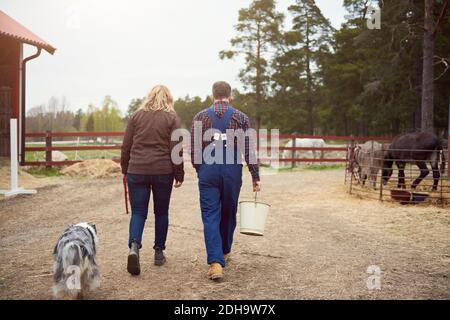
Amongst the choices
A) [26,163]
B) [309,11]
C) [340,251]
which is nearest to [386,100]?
[309,11]

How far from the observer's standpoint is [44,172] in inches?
502

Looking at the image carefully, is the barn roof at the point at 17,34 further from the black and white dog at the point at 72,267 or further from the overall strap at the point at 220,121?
the black and white dog at the point at 72,267

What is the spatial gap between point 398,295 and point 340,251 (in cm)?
144

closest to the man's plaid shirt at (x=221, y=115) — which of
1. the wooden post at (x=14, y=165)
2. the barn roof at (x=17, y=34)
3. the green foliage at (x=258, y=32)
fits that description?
the wooden post at (x=14, y=165)

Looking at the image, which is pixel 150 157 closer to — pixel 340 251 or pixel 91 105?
pixel 340 251

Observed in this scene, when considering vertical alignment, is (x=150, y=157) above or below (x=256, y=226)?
Result: above

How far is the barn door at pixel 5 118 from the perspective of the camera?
12125 millimetres

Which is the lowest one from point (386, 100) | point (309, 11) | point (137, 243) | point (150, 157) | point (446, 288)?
point (446, 288)

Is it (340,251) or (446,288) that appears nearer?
(446,288)

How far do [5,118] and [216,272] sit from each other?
10795 millimetres

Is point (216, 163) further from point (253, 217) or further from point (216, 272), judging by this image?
point (216, 272)

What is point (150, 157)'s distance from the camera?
3.91m

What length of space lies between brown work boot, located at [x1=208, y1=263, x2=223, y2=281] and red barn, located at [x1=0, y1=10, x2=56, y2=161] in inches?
405

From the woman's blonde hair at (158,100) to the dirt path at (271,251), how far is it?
148 cm
